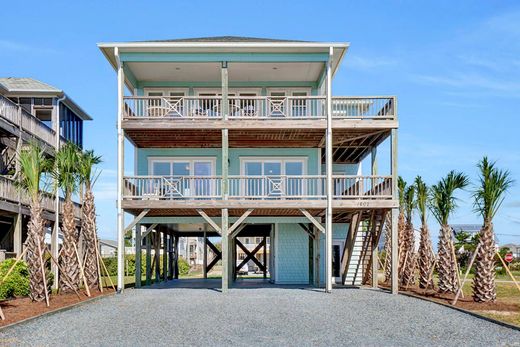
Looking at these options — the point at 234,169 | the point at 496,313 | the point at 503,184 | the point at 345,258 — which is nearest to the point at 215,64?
the point at 234,169

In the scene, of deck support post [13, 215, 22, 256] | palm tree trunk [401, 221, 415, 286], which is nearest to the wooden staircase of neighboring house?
palm tree trunk [401, 221, 415, 286]

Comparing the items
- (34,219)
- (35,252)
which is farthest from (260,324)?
(34,219)

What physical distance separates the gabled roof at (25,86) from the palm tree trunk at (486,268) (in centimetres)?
2338

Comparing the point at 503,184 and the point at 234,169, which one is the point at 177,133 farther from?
the point at 503,184

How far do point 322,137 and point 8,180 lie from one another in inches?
522

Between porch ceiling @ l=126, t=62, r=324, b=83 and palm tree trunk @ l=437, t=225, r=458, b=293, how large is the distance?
335 inches

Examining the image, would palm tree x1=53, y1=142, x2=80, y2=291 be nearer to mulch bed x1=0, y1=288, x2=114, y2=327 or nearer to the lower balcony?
mulch bed x1=0, y1=288, x2=114, y2=327

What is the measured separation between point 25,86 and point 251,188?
608 inches

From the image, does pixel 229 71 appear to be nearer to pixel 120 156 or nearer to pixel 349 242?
pixel 120 156

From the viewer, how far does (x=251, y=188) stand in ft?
91.5

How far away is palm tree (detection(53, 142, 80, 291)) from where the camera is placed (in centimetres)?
2306

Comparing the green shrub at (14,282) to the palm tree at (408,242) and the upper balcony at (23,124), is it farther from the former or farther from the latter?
the palm tree at (408,242)

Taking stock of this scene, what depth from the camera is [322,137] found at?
28.0m

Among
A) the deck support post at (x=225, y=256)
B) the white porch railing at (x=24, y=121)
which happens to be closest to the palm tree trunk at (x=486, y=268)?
the deck support post at (x=225, y=256)
